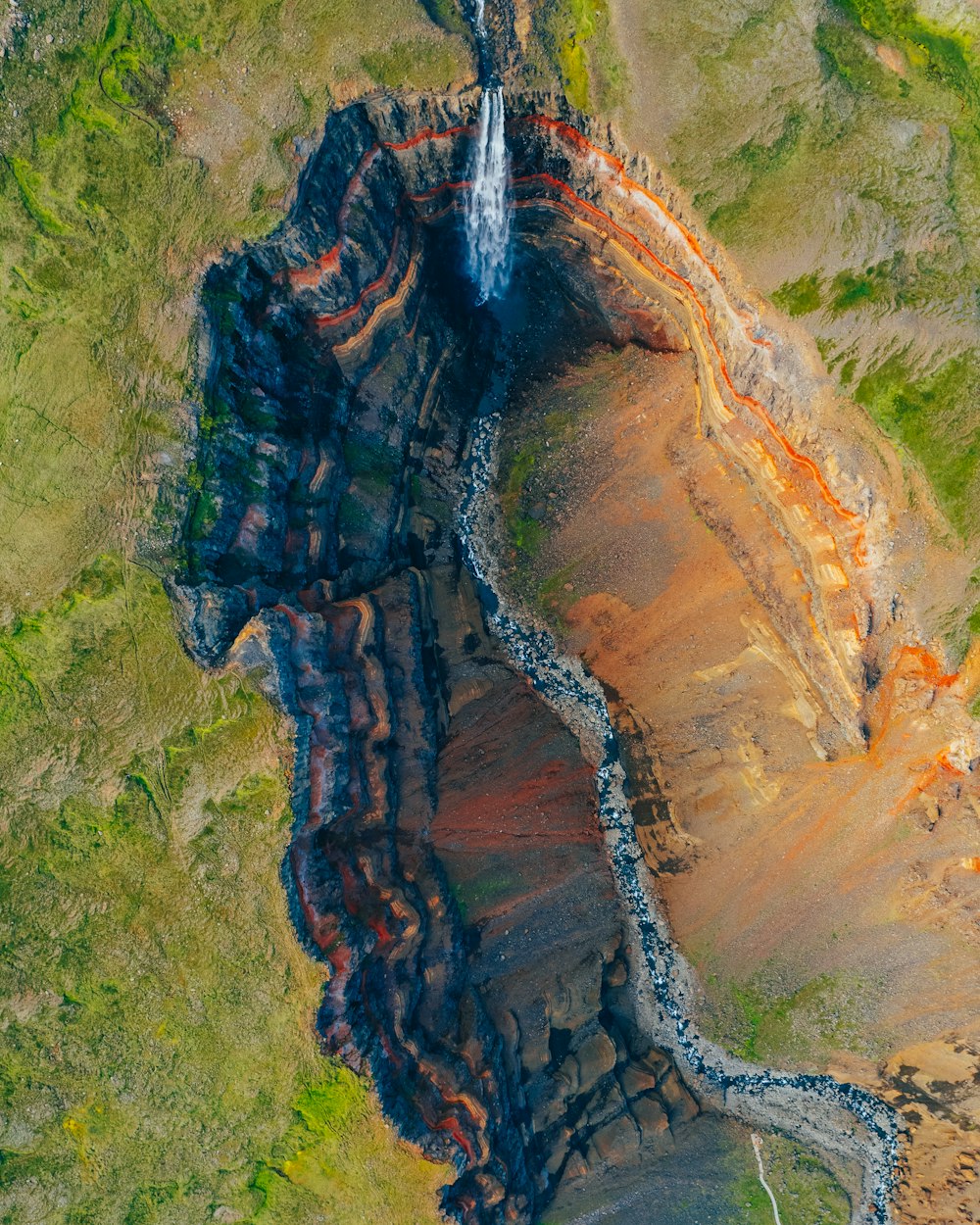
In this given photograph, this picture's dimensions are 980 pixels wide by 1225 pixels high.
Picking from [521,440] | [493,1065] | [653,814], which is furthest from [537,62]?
[493,1065]

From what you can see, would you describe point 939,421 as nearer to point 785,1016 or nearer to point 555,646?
point 555,646

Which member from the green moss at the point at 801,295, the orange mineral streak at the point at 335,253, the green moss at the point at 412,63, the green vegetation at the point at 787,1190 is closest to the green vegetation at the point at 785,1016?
the green vegetation at the point at 787,1190

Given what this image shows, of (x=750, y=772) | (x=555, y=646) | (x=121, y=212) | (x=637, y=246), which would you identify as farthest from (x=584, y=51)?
(x=750, y=772)

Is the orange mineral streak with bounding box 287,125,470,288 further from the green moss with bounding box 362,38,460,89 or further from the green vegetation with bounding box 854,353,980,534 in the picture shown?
the green vegetation with bounding box 854,353,980,534

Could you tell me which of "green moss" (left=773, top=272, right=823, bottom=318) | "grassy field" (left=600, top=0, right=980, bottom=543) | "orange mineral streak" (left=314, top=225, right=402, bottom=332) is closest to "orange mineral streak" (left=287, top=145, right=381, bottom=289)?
"orange mineral streak" (left=314, top=225, right=402, bottom=332)

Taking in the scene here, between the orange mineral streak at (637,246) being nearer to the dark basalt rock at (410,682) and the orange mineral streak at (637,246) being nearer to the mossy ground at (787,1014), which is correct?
the dark basalt rock at (410,682)

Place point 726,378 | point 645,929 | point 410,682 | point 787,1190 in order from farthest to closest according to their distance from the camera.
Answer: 1. point 645,929
2. point 787,1190
3. point 410,682
4. point 726,378
